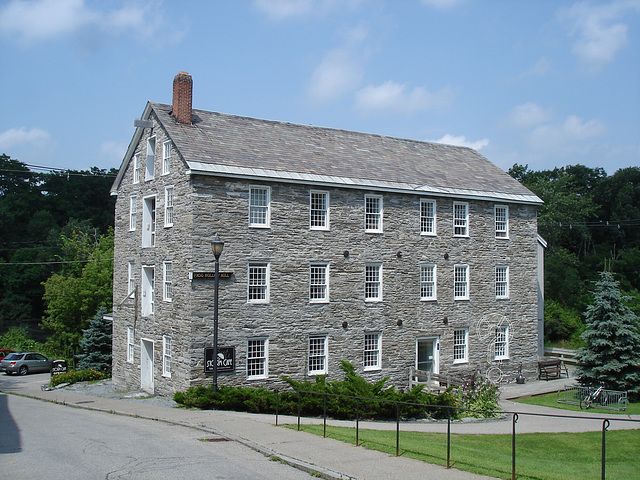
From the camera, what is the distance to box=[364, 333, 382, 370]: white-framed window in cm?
2552

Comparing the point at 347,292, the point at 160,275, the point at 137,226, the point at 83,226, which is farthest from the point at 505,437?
the point at 83,226

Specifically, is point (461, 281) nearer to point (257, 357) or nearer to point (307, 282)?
point (307, 282)

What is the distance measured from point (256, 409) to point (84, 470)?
348 inches

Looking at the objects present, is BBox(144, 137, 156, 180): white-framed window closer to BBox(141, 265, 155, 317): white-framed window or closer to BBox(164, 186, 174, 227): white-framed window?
BBox(164, 186, 174, 227): white-framed window

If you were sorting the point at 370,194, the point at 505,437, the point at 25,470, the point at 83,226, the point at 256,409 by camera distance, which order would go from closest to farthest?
the point at 25,470 < the point at 505,437 < the point at 256,409 < the point at 370,194 < the point at 83,226

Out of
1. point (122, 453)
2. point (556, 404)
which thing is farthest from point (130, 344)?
point (556, 404)

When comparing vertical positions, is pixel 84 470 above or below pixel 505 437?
above

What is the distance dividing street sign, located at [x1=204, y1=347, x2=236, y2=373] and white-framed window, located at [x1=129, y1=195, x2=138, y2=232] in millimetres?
9320

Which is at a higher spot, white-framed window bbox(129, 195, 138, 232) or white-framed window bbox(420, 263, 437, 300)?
white-framed window bbox(129, 195, 138, 232)

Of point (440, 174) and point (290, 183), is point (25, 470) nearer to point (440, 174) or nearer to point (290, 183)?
point (290, 183)

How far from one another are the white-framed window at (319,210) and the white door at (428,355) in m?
7.41

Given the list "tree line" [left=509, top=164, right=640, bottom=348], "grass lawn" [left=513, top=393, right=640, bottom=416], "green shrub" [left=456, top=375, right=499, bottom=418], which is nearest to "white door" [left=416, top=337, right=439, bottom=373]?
"grass lawn" [left=513, top=393, right=640, bottom=416]

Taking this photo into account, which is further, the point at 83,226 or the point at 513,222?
the point at 83,226

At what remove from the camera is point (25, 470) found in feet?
33.4
